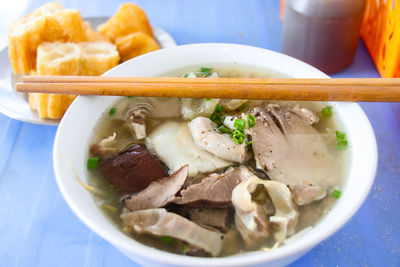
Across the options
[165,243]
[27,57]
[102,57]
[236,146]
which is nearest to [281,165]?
[236,146]

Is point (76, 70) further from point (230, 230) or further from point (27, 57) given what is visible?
point (230, 230)

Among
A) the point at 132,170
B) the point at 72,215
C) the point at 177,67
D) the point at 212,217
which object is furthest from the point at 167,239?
the point at 177,67

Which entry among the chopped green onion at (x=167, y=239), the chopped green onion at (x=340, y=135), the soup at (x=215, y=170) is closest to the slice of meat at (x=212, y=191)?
the soup at (x=215, y=170)

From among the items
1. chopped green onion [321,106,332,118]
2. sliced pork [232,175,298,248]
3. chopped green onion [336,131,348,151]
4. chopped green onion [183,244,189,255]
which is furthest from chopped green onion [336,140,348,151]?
chopped green onion [183,244,189,255]

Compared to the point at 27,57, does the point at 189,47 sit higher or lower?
higher

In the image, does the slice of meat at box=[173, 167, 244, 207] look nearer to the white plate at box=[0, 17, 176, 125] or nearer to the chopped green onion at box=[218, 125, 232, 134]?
the chopped green onion at box=[218, 125, 232, 134]

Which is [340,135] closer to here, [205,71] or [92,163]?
[205,71]
